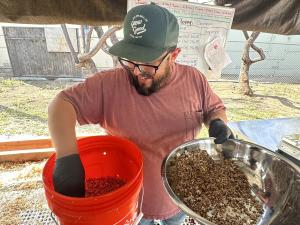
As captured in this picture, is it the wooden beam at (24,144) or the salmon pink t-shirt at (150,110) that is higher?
the salmon pink t-shirt at (150,110)

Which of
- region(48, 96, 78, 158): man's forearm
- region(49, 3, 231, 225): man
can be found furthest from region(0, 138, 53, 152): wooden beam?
region(48, 96, 78, 158): man's forearm

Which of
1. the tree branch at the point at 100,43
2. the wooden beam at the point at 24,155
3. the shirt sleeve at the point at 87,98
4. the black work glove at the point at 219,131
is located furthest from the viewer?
the wooden beam at the point at 24,155

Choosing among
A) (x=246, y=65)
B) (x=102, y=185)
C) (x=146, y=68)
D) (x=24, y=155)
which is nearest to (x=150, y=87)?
(x=146, y=68)

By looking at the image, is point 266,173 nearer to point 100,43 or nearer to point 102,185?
point 102,185

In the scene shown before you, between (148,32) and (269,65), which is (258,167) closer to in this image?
(148,32)

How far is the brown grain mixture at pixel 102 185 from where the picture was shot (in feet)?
3.22

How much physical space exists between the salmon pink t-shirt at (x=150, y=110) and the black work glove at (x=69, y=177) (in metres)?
0.26

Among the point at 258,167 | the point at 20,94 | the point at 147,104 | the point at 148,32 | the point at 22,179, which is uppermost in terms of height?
the point at 148,32

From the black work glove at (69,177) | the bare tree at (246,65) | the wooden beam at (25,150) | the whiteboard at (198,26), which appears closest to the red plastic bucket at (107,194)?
the black work glove at (69,177)

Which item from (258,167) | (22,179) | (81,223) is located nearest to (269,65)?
(258,167)

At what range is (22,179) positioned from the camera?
2.49 metres

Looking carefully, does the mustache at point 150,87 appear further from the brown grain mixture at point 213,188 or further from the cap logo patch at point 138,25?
the brown grain mixture at point 213,188

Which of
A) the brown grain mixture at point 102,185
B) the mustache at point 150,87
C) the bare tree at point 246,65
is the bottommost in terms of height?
the bare tree at point 246,65

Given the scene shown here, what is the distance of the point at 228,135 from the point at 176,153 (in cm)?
25
